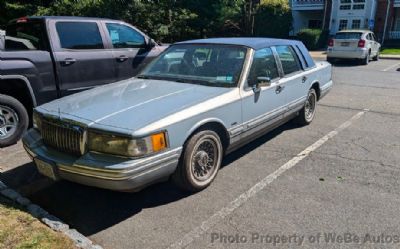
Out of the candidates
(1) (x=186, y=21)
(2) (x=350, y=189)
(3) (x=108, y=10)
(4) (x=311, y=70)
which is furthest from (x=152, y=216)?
(1) (x=186, y=21)

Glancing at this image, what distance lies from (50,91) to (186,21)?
18361mm

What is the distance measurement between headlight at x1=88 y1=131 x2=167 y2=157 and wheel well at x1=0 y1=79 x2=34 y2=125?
2.75 metres

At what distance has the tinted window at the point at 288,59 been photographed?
534 centimetres

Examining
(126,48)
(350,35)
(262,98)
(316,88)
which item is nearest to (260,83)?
(262,98)

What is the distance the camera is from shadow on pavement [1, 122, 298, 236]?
3.53 meters

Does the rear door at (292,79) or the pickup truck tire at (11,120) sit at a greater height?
the rear door at (292,79)

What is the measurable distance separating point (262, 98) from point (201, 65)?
0.87m

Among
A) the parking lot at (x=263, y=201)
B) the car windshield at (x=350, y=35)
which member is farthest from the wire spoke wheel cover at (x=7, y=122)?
the car windshield at (x=350, y=35)

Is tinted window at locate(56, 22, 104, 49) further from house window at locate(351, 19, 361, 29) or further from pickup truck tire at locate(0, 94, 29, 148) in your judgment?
house window at locate(351, 19, 361, 29)

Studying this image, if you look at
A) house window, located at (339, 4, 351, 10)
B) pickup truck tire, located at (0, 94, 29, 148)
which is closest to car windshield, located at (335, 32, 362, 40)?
pickup truck tire, located at (0, 94, 29, 148)

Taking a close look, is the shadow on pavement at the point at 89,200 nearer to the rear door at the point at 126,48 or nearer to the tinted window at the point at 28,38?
the tinted window at the point at 28,38

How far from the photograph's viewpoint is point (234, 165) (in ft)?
15.4

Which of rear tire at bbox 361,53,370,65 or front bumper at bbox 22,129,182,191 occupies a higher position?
front bumper at bbox 22,129,182,191

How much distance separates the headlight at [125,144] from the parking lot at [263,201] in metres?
0.71
